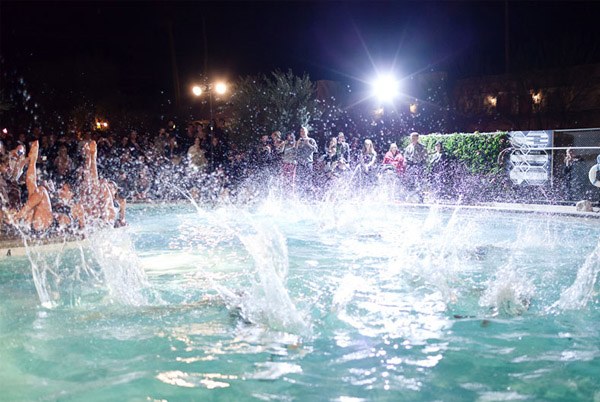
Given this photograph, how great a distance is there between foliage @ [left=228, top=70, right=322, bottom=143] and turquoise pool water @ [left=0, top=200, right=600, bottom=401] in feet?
41.9

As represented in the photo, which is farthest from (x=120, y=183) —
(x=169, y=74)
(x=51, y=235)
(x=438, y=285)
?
(x=169, y=74)

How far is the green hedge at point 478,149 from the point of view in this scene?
1588 centimetres

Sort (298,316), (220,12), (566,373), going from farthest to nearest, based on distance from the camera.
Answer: (220,12) < (298,316) < (566,373)

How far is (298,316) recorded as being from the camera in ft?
17.2

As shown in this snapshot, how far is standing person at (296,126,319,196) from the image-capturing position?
1594cm

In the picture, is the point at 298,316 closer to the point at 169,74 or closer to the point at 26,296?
the point at 26,296

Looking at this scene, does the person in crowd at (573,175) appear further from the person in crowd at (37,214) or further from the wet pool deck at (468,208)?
the person in crowd at (37,214)

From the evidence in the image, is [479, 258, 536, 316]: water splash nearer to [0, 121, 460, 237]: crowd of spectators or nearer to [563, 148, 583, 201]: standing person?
[563, 148, 583, 201]: standing person

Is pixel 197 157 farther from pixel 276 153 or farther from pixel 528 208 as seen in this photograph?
pixel 528 208

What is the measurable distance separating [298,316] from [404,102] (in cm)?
2533

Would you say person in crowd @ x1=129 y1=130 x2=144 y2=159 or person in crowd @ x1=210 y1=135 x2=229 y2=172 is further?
person in crowd @ x1=210 y1=135 x2=229 y2=172

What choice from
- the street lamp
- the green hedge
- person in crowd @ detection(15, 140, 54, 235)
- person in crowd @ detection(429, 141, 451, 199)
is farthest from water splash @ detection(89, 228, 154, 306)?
the street lamp

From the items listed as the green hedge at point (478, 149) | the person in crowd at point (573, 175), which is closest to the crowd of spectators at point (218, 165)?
the green hedge at point (478, 149)

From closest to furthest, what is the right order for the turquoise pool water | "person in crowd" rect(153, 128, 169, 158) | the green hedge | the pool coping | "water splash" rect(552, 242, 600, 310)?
1. the turquoise pool water
2. "water splash" rect(552, 242, 600, 310)
3. the pool coping
4. the green hedge
5. "person in crowd" rect(153, 128, 169, 158)
